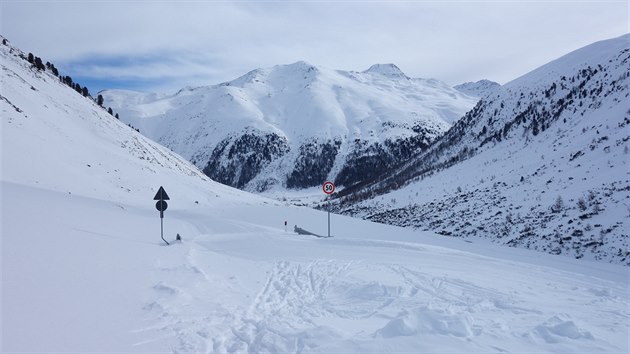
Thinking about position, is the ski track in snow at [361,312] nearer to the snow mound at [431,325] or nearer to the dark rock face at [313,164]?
the snow mound at [431,325]

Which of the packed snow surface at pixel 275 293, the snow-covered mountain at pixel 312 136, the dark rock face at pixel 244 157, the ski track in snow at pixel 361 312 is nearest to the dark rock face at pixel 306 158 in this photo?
the dark rock face at pixel 244 157

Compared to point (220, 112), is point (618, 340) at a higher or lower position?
lower

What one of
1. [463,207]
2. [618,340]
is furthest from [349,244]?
[463,207]

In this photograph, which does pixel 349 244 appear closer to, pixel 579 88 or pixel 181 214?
pixel 181 214

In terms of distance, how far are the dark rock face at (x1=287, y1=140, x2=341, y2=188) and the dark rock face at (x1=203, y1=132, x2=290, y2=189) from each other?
42.0 feet

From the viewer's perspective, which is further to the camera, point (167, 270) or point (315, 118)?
point (315, 118)

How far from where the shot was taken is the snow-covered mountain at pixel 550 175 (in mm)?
16703

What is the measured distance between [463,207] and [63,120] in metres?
36.2

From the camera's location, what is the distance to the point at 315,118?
162750 millimetres

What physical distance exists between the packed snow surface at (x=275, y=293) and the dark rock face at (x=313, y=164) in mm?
115610

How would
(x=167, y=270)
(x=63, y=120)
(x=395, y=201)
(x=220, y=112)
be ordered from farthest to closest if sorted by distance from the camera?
(x=220, y=112) < (x=395, y=201) < (x=63, y=120) < (x=167, y=270)

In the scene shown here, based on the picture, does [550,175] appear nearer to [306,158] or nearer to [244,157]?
[306,158]

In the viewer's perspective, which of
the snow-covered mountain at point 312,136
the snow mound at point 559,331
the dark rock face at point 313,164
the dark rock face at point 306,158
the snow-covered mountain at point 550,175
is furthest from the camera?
the dark rock face at point 313,164

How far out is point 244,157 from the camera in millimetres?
152625
